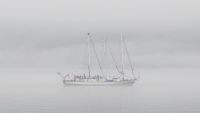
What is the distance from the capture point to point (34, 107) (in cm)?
11381

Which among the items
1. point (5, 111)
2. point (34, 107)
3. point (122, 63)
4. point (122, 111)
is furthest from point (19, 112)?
point (122, 63)

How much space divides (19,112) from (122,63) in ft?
330

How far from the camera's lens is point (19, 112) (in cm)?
10338

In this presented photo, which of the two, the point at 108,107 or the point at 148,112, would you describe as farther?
the point at 108,107

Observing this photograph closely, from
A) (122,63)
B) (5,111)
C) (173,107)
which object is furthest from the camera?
(122,63)

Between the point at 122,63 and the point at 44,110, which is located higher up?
the point at 122,63

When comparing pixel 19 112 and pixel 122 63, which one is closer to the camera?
pixel 19 112

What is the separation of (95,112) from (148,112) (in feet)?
37.7

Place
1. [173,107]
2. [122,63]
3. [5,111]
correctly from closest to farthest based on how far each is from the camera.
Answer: [5,111], [173,107], [122,63]

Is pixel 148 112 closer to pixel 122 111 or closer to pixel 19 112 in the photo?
pixel 122 111

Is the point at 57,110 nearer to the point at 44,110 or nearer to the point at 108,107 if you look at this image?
the point at 44,110

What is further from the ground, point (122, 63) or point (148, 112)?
point (122, 63)

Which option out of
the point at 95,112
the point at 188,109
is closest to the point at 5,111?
the point at 95,112

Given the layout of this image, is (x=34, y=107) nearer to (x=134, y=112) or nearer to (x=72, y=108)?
(x=72, y=108)
